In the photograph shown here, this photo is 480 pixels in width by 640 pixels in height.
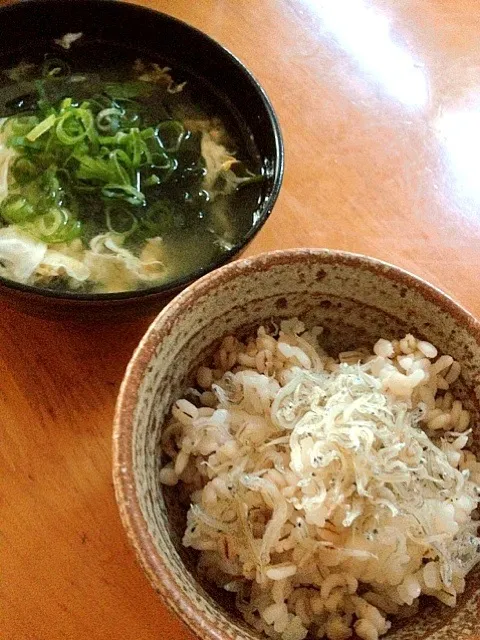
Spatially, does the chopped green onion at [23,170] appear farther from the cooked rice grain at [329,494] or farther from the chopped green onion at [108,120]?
the cooked rice grain at [329,494]

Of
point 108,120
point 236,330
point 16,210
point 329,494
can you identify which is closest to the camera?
point 329,494

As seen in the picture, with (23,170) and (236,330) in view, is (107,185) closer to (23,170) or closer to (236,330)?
(23,170)

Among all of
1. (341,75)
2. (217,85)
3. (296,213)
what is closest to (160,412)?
(296,213)

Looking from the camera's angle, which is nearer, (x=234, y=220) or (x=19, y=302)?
(x=19, y=302)

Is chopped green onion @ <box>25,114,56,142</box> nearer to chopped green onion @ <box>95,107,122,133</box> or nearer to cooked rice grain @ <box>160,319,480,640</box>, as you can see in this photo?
chopped green onion @ <box>95,107,122,133</box>

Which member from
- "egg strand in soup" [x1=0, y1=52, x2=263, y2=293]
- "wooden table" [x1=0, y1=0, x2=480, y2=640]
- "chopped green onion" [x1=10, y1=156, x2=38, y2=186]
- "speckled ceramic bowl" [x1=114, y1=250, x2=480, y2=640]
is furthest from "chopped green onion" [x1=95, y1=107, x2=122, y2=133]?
"speckled ceramic bowl" [x1=114, y1=250, x2=480, y2=640]

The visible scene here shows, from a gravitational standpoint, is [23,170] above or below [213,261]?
below

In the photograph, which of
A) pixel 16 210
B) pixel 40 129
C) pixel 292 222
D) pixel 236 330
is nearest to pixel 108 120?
pixel 40 129

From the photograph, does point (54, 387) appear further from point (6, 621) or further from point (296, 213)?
point (296, 213)
